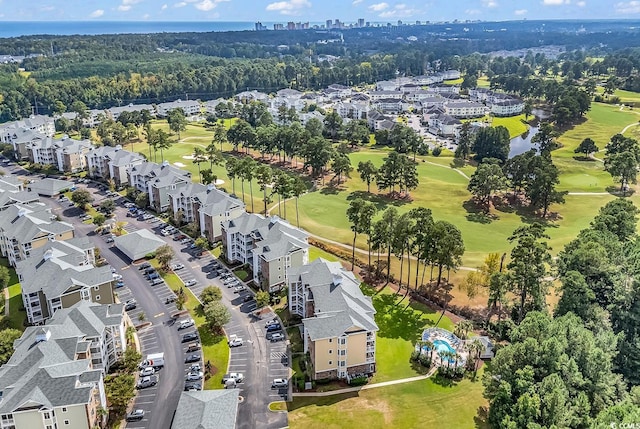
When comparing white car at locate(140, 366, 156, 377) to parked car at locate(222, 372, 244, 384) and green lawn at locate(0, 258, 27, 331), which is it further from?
green lawn at locate(0, 258, 27, 331)

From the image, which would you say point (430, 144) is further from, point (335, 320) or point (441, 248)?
point (335, 320)

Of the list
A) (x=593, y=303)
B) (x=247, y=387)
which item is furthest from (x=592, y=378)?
(x=247, y=387)

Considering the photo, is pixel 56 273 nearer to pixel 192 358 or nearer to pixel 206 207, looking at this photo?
pixel 192 358

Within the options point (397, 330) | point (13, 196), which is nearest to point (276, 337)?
point (397, 330)

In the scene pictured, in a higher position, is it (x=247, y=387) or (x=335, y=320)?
(x=335, y=320)

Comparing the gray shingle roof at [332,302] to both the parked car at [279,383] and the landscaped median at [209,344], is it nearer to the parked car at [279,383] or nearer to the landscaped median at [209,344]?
the parked car at [279,383]

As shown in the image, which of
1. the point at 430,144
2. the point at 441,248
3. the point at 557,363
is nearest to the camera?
the point at 557,363

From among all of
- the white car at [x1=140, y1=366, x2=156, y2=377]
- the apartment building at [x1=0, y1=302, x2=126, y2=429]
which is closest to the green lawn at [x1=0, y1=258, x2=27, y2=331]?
the apartment building at [x1=0, y1=302, x2=126, y2=429]
